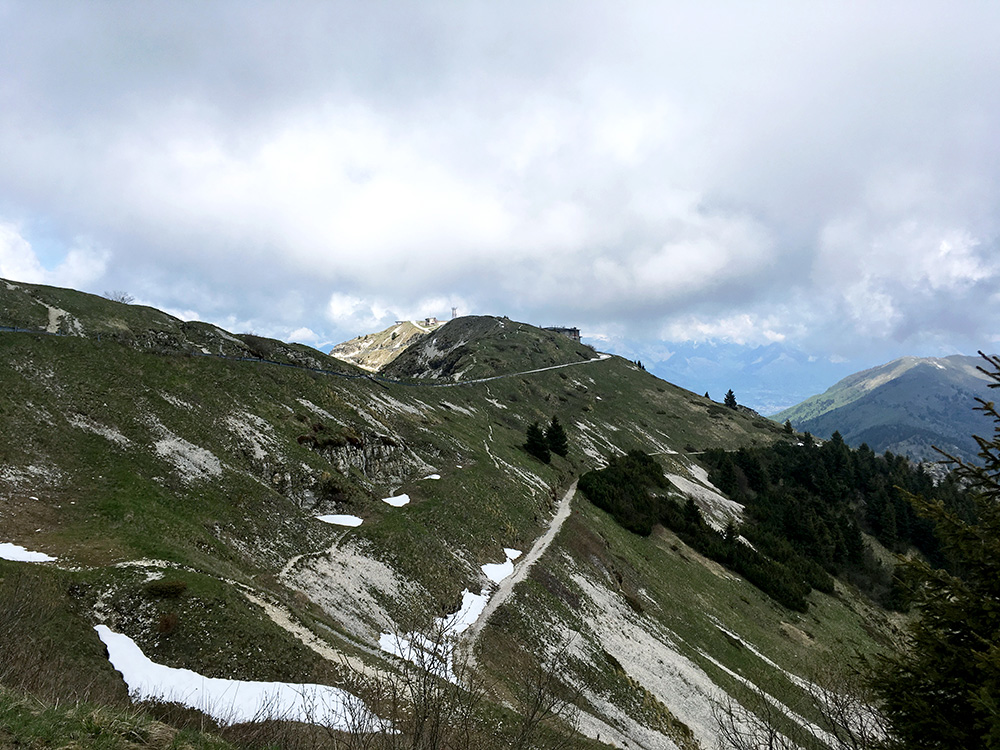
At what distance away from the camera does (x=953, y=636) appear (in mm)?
12703

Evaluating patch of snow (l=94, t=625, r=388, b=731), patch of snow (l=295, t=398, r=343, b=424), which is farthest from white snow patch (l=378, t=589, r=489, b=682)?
patch of snow (l=295, t=398, r=343, b=424)

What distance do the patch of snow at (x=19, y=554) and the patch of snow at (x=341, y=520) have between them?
55.2 ft

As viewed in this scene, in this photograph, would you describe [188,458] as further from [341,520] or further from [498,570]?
[498,570]

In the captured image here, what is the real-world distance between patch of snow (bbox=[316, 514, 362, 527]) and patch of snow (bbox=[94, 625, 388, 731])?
17.6m

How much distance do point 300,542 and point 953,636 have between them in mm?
33436

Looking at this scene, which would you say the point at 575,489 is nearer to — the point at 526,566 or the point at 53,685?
the point at 526,566

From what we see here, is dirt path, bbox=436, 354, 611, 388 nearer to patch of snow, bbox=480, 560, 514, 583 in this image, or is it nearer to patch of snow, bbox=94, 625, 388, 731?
patch of snow, bbox=480, 560, 514, 583

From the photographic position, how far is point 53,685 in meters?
13.3

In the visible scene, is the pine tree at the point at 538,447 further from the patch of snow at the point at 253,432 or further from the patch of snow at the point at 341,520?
the patch of snow at the point at 253,432

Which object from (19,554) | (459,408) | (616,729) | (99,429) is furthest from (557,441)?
(19,554)

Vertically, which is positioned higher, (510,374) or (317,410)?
(510,374)

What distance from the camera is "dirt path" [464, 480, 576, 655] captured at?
3080 cm

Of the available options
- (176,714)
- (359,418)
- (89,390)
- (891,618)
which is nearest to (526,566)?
(359,418)

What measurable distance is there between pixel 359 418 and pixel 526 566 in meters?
25.3
